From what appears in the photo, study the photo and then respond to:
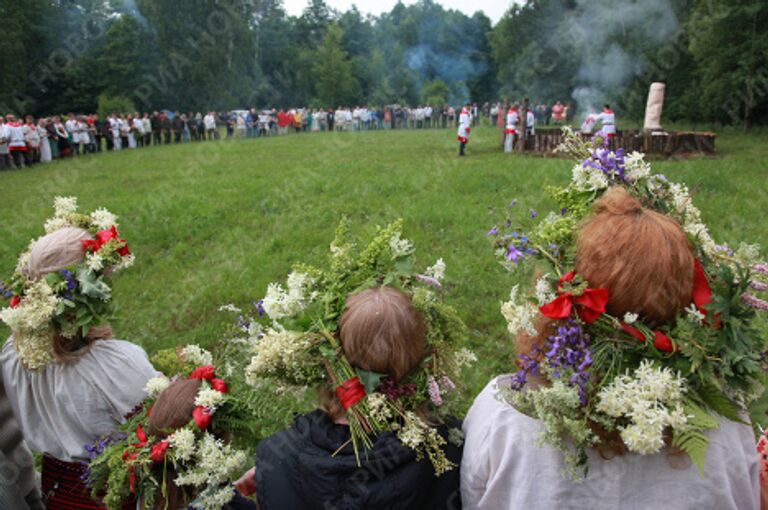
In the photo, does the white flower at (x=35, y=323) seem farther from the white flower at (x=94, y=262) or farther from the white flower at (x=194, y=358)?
the white flower at (x=194, y=358)

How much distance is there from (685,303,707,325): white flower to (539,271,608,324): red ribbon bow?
10.0 inches

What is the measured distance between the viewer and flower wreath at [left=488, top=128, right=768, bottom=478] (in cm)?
172

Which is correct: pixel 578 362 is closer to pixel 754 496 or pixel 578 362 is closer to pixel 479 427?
pixel 479 427

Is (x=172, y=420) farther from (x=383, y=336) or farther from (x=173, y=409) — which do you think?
(x=383, y=336)

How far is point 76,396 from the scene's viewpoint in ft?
9.32

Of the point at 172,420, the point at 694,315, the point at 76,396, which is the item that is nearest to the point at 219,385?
the point at 172,420

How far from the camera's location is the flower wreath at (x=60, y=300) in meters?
2.75

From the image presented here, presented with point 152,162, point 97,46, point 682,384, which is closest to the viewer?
point 682,384

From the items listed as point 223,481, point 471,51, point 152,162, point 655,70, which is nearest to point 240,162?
point 152,162

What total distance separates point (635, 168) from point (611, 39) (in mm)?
33838

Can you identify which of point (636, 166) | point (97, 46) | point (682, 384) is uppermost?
point (97, 46)

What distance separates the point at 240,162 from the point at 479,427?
17.6 m

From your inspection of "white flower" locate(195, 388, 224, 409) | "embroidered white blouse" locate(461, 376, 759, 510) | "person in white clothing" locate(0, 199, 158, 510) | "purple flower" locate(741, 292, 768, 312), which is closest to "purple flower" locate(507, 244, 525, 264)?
"embroidered white blouse" locate(461, 376, 759, 510)

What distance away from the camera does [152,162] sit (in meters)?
20.1
